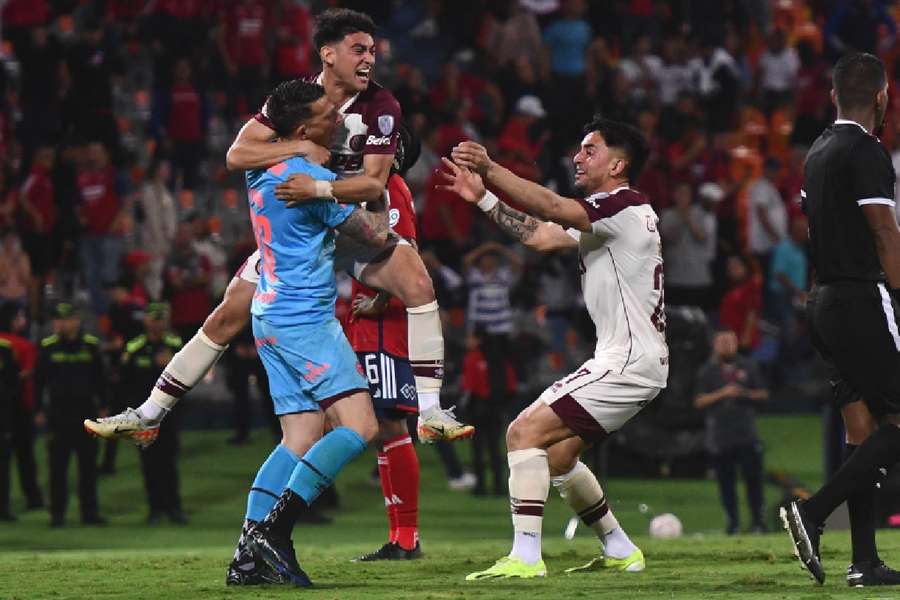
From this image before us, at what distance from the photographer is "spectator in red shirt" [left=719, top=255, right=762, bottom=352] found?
851 inches

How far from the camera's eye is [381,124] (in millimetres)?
9547

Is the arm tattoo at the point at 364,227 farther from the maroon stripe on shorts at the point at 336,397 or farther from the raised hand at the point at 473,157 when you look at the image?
the maroon stripe on shorts at the point at 336,397

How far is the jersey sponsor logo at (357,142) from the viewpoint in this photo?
962cm

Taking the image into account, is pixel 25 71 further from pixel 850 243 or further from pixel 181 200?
pixel 850 243

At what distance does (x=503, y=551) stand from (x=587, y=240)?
320 centimetres

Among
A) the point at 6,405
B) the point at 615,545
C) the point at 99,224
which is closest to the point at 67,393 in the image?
the point at 6,405

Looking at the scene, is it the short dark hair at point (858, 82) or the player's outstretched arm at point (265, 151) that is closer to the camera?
the short dark hair at point (858, 82)

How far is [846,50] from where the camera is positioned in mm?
26094

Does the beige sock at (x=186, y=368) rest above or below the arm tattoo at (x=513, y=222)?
below

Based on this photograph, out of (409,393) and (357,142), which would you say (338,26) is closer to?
(357,142)

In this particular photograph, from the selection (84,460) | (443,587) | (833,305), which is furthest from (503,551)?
(84,460)

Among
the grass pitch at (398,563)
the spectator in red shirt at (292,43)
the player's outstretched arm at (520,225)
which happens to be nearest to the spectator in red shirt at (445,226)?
the grass pitch at (398,563)

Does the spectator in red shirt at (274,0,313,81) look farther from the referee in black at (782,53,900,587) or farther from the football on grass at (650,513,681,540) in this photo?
the referee in black at (782,53,900,587)

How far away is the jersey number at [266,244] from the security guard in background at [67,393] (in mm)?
9379
